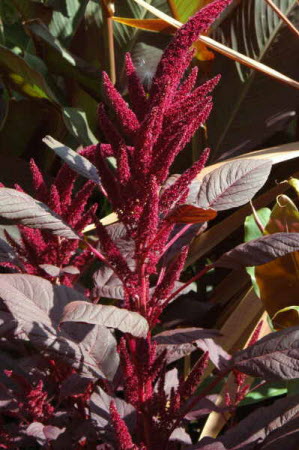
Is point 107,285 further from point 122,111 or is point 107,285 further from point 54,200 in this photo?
point 122,111

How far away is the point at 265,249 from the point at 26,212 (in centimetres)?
23

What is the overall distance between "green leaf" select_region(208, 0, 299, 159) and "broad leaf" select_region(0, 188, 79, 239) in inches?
31.5

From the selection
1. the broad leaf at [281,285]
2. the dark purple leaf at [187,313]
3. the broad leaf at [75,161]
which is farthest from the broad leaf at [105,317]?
the dark purple leaf at [187,313]

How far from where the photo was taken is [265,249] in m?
0.66

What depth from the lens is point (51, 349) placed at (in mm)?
704

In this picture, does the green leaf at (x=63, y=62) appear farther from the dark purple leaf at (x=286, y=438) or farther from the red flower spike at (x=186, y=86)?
the dark purple leaf at (x=286, y=438)

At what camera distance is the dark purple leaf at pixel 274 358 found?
0.63m

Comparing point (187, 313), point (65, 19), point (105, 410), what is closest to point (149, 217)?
point (105, 410)

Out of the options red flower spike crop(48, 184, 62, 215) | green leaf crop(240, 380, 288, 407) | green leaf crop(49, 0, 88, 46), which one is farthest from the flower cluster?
green leaf crop(49, 0, 88, 46)

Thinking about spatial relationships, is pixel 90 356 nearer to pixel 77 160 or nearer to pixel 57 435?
pixel 57 435

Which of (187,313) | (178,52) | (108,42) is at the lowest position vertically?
(187,313)

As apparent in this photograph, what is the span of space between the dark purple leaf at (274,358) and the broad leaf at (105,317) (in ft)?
0.42

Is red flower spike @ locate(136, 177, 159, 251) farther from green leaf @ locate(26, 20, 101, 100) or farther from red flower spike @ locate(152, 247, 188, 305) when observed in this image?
green leaf @ locate(26, 20, 101, 100)

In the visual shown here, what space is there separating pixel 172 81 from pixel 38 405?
0.39 metres
